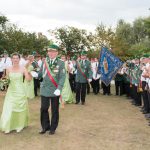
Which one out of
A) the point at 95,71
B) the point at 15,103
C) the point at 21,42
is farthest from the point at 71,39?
the point at 15,103

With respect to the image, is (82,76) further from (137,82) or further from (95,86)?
(95,86)

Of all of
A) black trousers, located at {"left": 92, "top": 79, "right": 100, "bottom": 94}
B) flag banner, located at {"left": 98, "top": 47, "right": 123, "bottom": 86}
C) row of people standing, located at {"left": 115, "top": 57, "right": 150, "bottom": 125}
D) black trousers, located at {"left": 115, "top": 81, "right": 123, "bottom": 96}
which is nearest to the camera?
row of people standing, located at {"left": 115, "top": 57, "right": 150, "bottom": 125}

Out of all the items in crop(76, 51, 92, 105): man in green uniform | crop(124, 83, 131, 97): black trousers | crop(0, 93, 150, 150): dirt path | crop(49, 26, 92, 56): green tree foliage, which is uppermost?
crop(49, 26, 92, 56): green tree foliage

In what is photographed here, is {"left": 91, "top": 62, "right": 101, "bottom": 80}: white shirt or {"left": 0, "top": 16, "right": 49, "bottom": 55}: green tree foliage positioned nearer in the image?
{"left": 91, "top": 62, "right": 101, "bottom": 80}: white shirt

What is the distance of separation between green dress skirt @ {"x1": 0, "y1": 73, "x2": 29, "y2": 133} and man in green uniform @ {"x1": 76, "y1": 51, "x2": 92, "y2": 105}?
546cm

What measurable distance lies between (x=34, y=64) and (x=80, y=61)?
1.72 metres

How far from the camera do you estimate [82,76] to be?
14.3m

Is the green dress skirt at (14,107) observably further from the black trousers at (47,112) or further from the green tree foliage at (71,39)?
the green tree foliage at (71,39)

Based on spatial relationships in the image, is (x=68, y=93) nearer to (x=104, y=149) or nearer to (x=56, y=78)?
(x=56, y=78)

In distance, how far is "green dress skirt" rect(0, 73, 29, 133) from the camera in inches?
346

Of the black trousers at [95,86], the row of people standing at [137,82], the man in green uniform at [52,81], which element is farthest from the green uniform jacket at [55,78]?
the black trousers at [95,86]

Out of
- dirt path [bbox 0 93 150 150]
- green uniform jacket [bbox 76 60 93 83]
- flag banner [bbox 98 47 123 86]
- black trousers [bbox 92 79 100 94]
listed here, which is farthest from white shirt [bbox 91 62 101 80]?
dirt path [bbox 0 93 150 150]

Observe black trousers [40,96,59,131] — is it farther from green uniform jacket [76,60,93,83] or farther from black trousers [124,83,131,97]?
black trousers [124,83,131,97]

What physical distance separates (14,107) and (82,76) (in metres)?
5.74
